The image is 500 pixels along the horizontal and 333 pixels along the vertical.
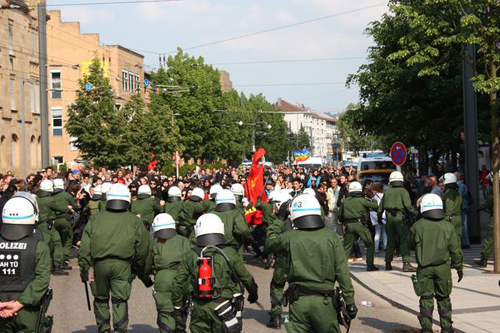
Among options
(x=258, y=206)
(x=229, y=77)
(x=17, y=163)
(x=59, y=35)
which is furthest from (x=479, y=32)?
(x=229, y=77)

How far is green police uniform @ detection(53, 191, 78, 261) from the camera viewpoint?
17.5m

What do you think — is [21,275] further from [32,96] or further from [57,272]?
[32,96]

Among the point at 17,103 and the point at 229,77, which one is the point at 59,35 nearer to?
the point at 17,103

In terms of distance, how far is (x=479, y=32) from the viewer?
605 inches

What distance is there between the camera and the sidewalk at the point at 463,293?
1095 cm

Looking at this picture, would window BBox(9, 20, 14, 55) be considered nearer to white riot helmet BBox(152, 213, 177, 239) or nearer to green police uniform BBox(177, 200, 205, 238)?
green police uniform BBox(177, 200, 205, 238)

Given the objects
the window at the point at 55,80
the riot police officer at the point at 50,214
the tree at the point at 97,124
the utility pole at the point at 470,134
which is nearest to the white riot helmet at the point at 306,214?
the riot police officer at the point at 50,214

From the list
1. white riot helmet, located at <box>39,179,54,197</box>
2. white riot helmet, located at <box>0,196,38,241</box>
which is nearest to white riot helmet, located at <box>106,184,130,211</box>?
white riot helmet, located at <box>0,196,38,241</box>

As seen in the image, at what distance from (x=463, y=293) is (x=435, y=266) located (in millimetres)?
3787

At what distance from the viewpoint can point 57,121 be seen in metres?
65.6

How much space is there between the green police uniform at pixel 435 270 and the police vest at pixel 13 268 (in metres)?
4.53

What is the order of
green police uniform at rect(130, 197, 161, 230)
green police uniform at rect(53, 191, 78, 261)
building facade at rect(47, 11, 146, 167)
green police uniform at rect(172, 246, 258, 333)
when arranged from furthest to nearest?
building facade at rect(47, 11, 146, 167) → green police uniform at rect(53, 191, 78, 261) → green police uniform at rect(130, 197, 161, 230) → green police uniform at rect(172, 246, 258, 333)

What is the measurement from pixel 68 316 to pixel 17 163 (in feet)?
124

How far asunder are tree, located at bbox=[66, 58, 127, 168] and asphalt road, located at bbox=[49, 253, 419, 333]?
25446 millimetres
